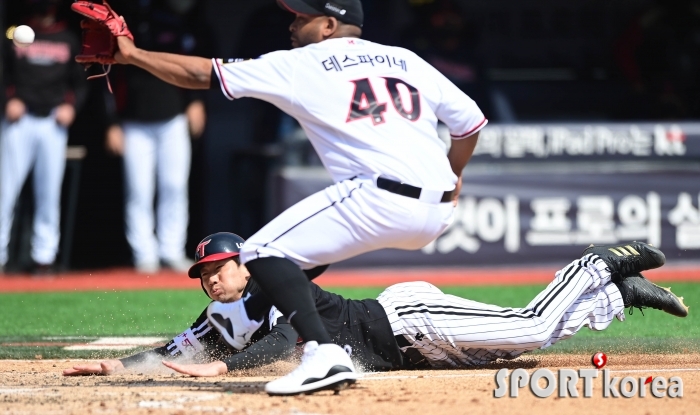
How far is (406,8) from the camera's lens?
12.0 metres

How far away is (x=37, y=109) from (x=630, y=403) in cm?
707

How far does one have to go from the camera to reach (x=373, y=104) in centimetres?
380

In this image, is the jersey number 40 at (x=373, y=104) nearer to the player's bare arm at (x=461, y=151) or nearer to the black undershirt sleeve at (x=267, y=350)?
the player's bare arm at (x=461, y=151)

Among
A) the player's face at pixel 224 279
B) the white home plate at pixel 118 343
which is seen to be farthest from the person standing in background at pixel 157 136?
the player's face at pixel 224 279

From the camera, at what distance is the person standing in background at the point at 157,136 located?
31.2 ft

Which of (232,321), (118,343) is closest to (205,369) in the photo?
(232,321)

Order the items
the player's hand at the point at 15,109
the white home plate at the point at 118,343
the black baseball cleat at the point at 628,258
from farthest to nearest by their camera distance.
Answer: the player's hand at the point at 15,109, the white home plate at the point at 118,343, the black baseball cleat at the point at 628,258

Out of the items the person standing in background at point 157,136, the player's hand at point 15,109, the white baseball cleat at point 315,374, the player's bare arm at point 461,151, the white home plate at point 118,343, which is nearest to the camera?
the white baseball cleat at point 315,374

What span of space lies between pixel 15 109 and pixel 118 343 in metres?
4.40

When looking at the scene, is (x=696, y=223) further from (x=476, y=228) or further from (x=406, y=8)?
(x=406, y=8)

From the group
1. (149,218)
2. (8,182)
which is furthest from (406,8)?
(8,182)

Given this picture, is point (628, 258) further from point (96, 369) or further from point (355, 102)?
point (96, 369)

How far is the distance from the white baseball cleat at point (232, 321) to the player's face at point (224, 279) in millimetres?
84

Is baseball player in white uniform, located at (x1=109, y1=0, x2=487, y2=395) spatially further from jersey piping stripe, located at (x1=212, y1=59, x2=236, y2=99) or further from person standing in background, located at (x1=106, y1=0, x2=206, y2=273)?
person standing in background, located at (x1=106, y1=0, x2=206, y2=273)
